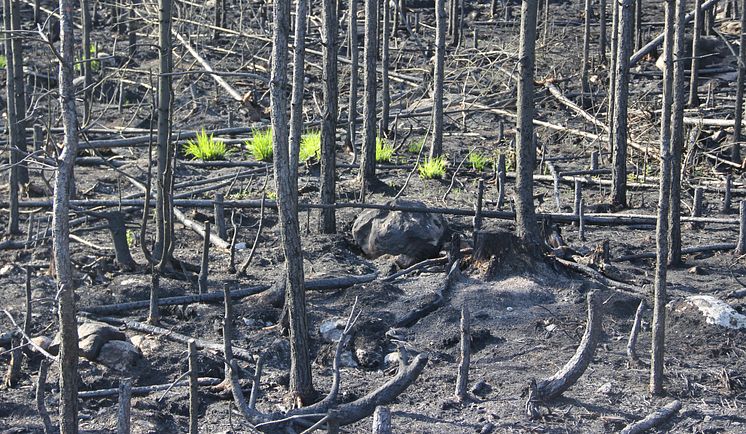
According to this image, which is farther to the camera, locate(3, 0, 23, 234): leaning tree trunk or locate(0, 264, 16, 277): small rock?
locate(3, 0, 23, 234): leaning tree trunk

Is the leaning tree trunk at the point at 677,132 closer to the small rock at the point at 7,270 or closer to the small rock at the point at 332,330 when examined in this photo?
the small rock at the point at 332,330

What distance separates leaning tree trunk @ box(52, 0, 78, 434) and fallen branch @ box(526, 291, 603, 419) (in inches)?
120

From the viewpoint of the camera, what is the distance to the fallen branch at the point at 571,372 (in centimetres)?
706

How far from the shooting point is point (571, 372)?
718 cm

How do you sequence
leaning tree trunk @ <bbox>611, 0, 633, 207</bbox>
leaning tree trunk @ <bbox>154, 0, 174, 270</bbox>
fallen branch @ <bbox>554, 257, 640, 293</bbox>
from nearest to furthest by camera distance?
1. leaning tree trunk @ <bbox>154, 0, 174, 270</bbox>
2. fallen branch @ <bbox>554, 257, 640, 293</bbox>
3. leaning tree trunk @ <bbox>611, 0, 633, 207</bbox>

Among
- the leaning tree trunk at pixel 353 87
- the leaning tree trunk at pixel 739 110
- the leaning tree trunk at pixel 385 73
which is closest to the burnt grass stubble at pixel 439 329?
the leaning tree trunk at pixel 353 87

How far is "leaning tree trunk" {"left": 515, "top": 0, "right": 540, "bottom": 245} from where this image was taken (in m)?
9.38

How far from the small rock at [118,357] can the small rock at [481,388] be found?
261cm

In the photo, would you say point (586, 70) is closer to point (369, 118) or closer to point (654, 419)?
point (369, 118)

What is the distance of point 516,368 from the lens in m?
7.82

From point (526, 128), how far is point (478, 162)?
531cm

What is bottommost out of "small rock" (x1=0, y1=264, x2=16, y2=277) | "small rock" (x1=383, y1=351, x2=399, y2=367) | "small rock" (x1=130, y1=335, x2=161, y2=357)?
"small rock" (x1=383, y1=351, x2=399, y2=367)

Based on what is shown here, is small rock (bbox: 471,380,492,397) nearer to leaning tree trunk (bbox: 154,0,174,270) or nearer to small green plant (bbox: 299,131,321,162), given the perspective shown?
leaning tree trunk (bbox: 154,0,174,270)

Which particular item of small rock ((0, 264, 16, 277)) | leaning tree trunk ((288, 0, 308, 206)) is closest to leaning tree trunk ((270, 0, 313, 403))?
leaning tree trunk ((288, 0, 308, 206))
